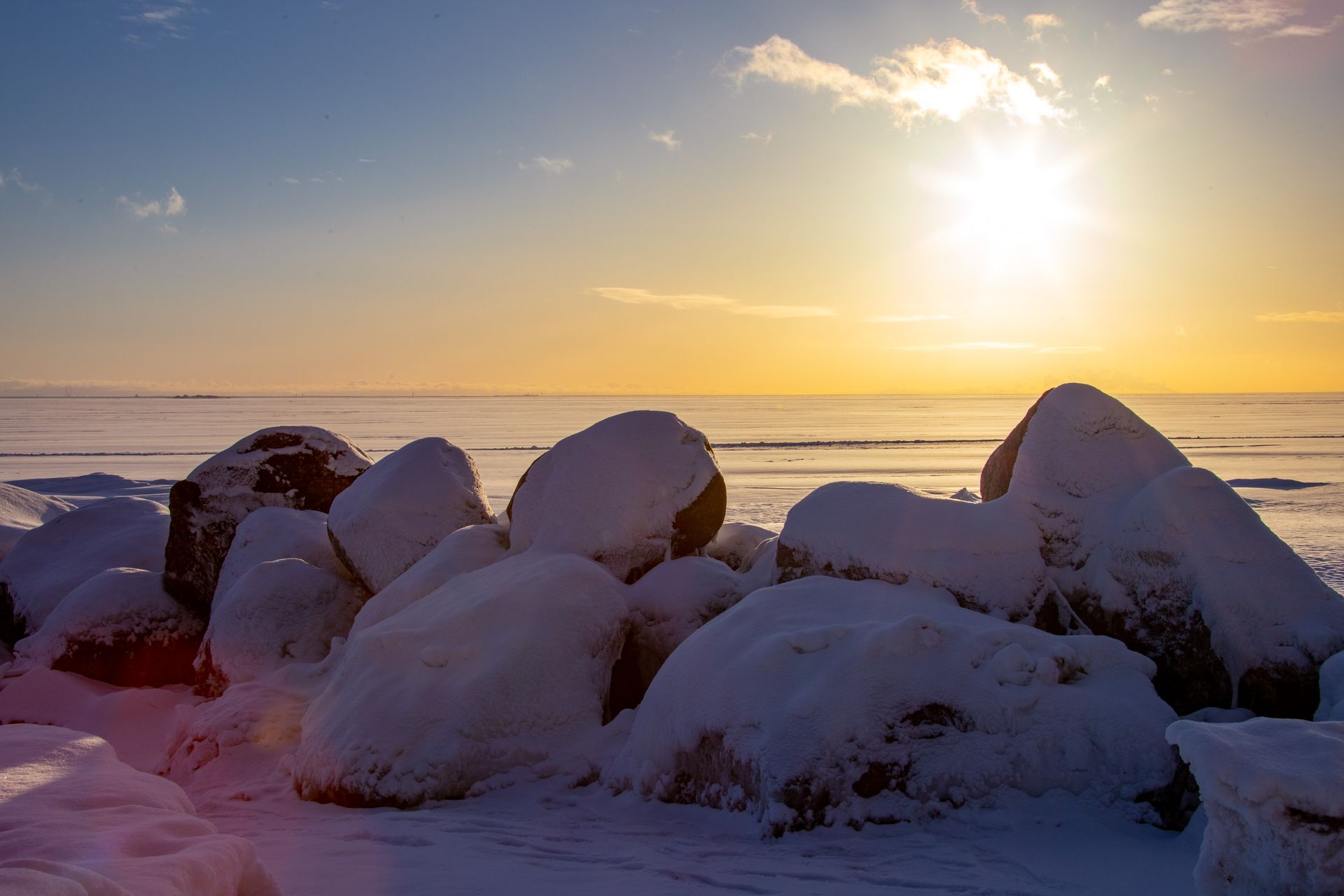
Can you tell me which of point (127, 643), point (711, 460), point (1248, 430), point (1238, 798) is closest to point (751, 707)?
point (1238, 798)

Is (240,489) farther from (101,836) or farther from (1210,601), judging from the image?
(1210,601)

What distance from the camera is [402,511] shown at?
7.74 metres

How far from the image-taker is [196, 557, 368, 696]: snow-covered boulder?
279 inches

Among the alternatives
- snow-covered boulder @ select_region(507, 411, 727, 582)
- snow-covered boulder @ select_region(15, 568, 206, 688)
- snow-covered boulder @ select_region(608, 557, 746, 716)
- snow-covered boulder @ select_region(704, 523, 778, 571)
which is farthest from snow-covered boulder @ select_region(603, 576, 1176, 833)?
snow-covered boulder @ select_region(15, 568, 206, 688)

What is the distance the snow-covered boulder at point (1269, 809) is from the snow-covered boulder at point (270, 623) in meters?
6.04

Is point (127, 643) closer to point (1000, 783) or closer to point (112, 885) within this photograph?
point (112, 885)

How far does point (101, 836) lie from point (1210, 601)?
214 inches

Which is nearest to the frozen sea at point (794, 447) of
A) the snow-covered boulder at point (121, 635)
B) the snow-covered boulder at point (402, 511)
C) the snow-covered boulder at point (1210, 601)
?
the snow-covered boulder at point (1210, 601)

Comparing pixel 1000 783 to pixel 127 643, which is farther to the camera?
pixel 127 643

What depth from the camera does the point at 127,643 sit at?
7684 mm

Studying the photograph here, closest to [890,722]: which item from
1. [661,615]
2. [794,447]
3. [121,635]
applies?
[661,615]

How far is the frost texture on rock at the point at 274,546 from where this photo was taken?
816cm

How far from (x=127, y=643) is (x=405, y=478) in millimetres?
2670

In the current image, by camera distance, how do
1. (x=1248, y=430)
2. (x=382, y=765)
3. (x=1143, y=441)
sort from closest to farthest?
(x=382, y=765) < (x=1143, y=441) < (x=1248, y=430)
